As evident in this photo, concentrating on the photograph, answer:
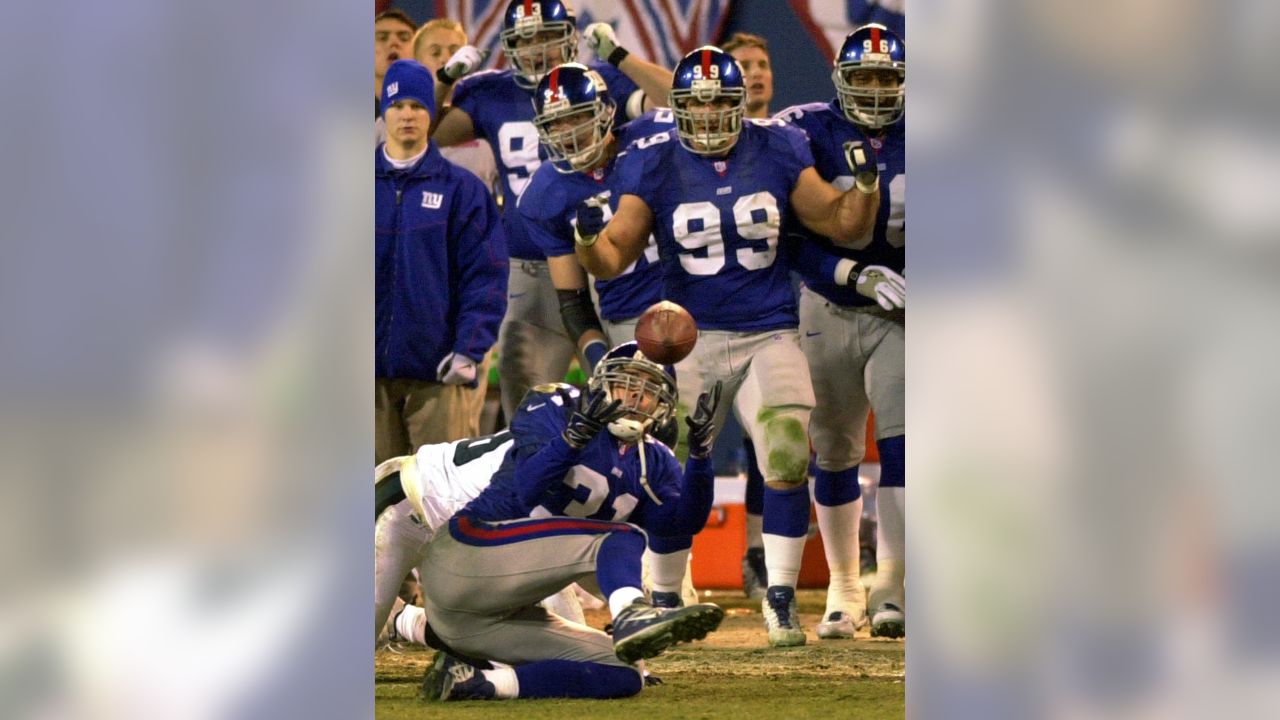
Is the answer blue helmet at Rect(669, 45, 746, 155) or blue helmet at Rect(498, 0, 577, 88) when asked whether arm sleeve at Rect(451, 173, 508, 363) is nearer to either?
blue helmet at Rect(498, 0, 577, 88)

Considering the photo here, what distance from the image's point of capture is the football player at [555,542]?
3348 mm

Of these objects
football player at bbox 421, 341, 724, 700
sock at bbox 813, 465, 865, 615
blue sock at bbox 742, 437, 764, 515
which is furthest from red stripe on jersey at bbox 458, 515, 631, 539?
sock at bbox 813, 465, 865, 615

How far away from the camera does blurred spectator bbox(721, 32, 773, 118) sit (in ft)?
12.5

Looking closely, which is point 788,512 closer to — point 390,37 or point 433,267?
point 433,267

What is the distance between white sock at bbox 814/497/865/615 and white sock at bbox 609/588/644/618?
789 millimetres

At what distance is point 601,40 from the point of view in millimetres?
3887

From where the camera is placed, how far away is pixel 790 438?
3779mm

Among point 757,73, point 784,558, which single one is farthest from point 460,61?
→ point 784,558

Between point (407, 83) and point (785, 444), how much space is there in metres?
1.24
